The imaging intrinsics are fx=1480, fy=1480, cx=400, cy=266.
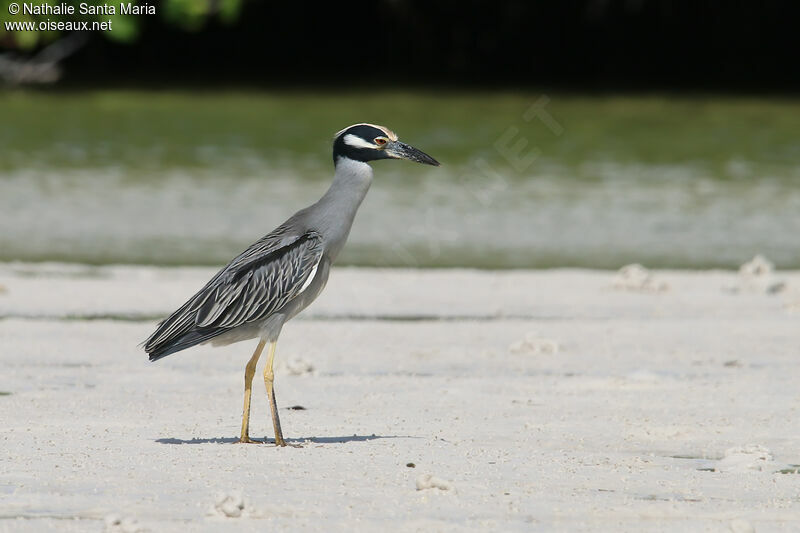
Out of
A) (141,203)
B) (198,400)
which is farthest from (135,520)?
(141,203)

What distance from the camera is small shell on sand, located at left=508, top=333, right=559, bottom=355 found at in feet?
31.7

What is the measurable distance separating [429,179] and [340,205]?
44.7ft

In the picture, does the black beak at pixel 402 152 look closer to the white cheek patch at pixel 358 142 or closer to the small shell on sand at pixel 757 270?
the white cheek patch at pixel 358 142

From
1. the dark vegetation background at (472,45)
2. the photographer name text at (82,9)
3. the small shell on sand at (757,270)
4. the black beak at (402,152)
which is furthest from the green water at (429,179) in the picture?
the black beak at (402,152)

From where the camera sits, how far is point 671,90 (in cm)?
3481

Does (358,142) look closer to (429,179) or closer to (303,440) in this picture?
(303,440)

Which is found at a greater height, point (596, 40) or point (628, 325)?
point (596, 40)

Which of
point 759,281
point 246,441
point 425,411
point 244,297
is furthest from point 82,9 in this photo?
point 246,441

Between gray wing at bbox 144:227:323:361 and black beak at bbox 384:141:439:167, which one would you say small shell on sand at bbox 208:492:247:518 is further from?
black beak at bbox 384:141:439:167

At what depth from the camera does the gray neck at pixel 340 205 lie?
23.5 feet

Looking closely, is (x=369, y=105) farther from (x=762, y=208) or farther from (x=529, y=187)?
(x=762, y=208)

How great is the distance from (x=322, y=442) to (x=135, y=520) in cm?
182

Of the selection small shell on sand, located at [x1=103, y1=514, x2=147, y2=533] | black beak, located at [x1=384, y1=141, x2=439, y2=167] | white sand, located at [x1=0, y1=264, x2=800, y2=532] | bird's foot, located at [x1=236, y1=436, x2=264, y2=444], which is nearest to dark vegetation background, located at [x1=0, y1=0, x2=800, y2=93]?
white sand, located at [x1=0, y1=264, x2=800, y2=532]

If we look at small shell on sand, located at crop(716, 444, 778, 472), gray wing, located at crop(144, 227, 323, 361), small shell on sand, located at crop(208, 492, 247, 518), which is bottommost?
small shell on sand, located at crop(716, 444, 778, 472)
